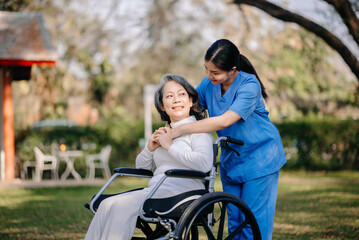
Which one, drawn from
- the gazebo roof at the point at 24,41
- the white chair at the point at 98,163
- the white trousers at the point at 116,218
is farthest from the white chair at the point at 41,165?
the white trousers at the point at 116,218

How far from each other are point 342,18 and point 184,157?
19.4 feet

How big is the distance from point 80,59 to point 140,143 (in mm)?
6290

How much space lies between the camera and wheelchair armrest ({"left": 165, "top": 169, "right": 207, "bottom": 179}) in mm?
2913

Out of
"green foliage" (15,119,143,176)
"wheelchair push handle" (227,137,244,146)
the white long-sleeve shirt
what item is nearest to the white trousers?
the white long-sleeve shirt

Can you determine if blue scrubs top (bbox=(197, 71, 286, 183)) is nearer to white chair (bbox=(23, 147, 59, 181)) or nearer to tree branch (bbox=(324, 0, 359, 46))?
tree branch (bbox=(324, 0, 359, 46))

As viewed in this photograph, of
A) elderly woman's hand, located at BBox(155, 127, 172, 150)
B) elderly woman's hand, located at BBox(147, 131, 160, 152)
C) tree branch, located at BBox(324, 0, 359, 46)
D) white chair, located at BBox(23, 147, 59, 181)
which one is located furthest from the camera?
white chair, located at BBox(23, 147, 59, 181)

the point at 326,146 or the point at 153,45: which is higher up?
the point at 153,45

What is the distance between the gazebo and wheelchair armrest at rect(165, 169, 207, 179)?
8.65 metres

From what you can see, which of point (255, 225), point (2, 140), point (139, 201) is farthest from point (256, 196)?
point (2, 140)

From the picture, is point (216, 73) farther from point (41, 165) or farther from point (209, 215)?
point (41, 165)

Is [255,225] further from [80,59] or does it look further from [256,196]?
[80,59]

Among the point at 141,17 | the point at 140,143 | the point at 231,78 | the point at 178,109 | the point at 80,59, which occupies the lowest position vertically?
the point at 140,143

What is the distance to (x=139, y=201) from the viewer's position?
3.16 metres

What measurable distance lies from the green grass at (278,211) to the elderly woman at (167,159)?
7.60ft
